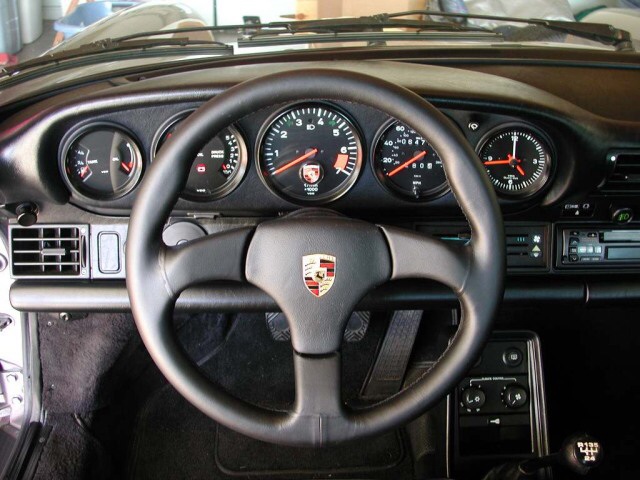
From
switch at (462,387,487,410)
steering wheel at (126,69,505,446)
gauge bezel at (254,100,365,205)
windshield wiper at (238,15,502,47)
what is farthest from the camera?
switch at (462,387,487,410)

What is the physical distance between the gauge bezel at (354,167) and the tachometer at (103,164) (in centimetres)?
28

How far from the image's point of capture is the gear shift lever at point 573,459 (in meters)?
1.53

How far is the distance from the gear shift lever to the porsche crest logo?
2.73 ft

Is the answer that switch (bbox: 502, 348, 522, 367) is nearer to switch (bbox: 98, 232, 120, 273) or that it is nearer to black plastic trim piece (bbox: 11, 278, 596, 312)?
black plastic trim piece (bbox: 11, 278, 596, 312)

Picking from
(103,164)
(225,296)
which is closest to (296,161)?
(225,296)

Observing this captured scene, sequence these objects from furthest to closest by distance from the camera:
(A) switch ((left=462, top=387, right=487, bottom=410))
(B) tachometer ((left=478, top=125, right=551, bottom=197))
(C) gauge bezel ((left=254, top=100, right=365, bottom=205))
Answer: (A) switch ((left=462, top=387, right=487, bottom=410)) < (B) tachometer ((left=478, top=125, right=551, bottom=197)) < (C) gauge bezel ((left=254, top=100, right=365, bottom=205))

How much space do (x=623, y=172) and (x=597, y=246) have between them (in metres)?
0.21

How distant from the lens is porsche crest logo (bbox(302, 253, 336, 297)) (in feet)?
3.68

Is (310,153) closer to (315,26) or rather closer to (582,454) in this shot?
(315,26)

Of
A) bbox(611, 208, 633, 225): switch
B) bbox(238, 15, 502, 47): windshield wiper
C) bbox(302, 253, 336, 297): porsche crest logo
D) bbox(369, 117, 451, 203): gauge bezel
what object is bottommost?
bbox(611, 208, 633, 225): switch

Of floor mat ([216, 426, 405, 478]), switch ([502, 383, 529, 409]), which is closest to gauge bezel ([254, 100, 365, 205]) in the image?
switch ([502, 383, 529, 409])

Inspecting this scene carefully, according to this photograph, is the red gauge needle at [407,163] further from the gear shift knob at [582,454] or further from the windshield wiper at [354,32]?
the gear shift knob at [582,454]

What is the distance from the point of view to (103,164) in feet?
4.98

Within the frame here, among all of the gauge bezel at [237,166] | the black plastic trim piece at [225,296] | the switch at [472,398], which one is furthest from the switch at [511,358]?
the gauge bezel at [237,166]
